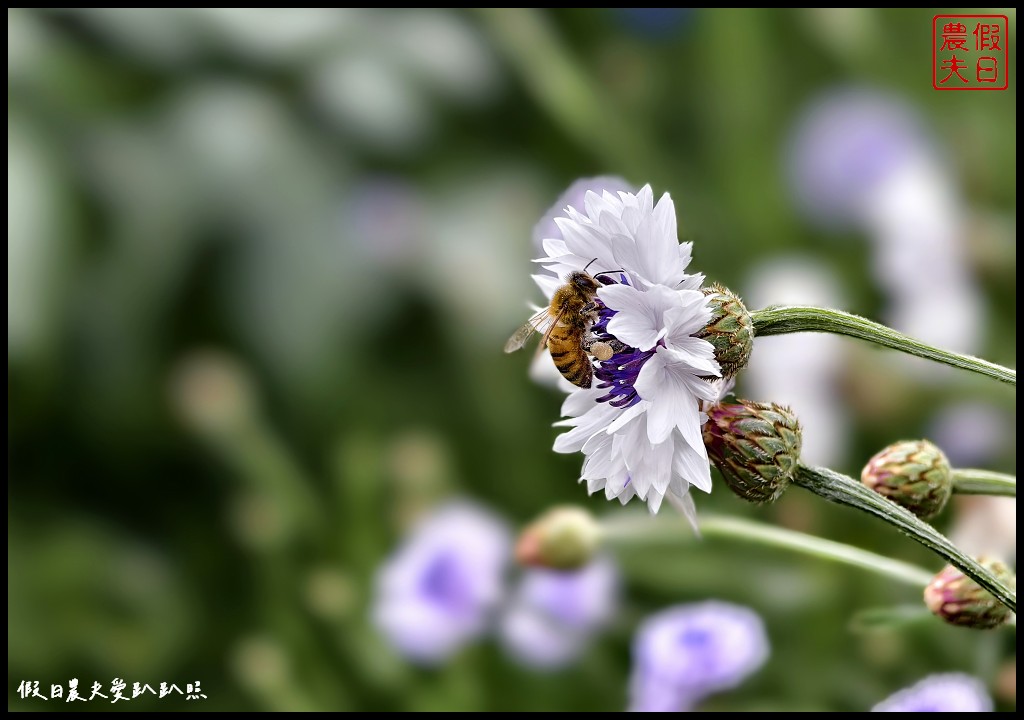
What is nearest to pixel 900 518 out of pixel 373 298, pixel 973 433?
pixel 973 433

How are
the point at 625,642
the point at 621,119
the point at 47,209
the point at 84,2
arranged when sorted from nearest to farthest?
the point at 625,642 < the point at 47,209 < the point at 84,2 < the point at 621,119

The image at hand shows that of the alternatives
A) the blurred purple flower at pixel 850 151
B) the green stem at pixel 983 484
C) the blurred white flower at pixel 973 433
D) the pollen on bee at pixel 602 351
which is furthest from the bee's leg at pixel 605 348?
the blurred purple flower at pixel 850 151

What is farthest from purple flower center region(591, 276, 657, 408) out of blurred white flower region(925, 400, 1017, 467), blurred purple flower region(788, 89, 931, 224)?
blurred purple flower region(788, 89, 931, 224)

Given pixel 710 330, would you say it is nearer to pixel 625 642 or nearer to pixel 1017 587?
pixel 1017 587

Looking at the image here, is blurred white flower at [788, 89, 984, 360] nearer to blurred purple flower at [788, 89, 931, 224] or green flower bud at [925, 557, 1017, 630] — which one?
blurred purple flower at [788, 89, 931, 224]

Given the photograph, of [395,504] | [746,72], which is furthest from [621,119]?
[395,504]

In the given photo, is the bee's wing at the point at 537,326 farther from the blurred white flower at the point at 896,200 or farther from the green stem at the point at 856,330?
the blurred white flower at the point at 896,200

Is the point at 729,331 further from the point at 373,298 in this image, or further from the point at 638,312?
the point at 373,298
